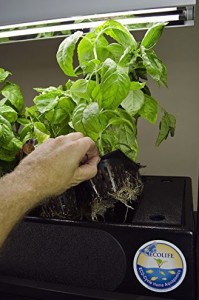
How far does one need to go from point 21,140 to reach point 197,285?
0.40m

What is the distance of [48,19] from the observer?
24.6 inches

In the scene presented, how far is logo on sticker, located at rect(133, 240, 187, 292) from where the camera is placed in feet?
1.65

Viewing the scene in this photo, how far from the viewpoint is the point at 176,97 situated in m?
0.92

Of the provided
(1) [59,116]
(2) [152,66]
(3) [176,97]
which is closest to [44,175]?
(1) [59,116]

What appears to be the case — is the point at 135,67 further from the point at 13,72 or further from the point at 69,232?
the point at 13,72

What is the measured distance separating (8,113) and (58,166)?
22cm

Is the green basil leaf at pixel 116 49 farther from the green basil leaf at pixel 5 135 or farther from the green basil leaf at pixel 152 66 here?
the green basil leaf at pixel 5 135

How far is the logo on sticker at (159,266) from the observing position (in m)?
0.50

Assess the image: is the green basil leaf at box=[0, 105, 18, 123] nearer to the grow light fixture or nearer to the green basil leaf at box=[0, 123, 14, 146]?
the green basil leaf at box=[0, 123, 14, 146]

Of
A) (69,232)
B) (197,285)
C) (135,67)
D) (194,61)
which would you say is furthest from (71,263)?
(194,61)

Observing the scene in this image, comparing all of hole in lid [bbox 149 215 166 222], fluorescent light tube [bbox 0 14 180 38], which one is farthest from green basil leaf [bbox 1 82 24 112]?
hole in lid [bbox 149 215 166 222]

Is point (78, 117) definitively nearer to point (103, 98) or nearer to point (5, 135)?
point (103, 98)

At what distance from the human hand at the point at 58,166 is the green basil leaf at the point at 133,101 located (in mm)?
93

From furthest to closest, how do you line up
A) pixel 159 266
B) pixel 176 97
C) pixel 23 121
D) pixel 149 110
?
pixel 176 97, pixel 23 121, pixel 149 110, pixel 159 266
